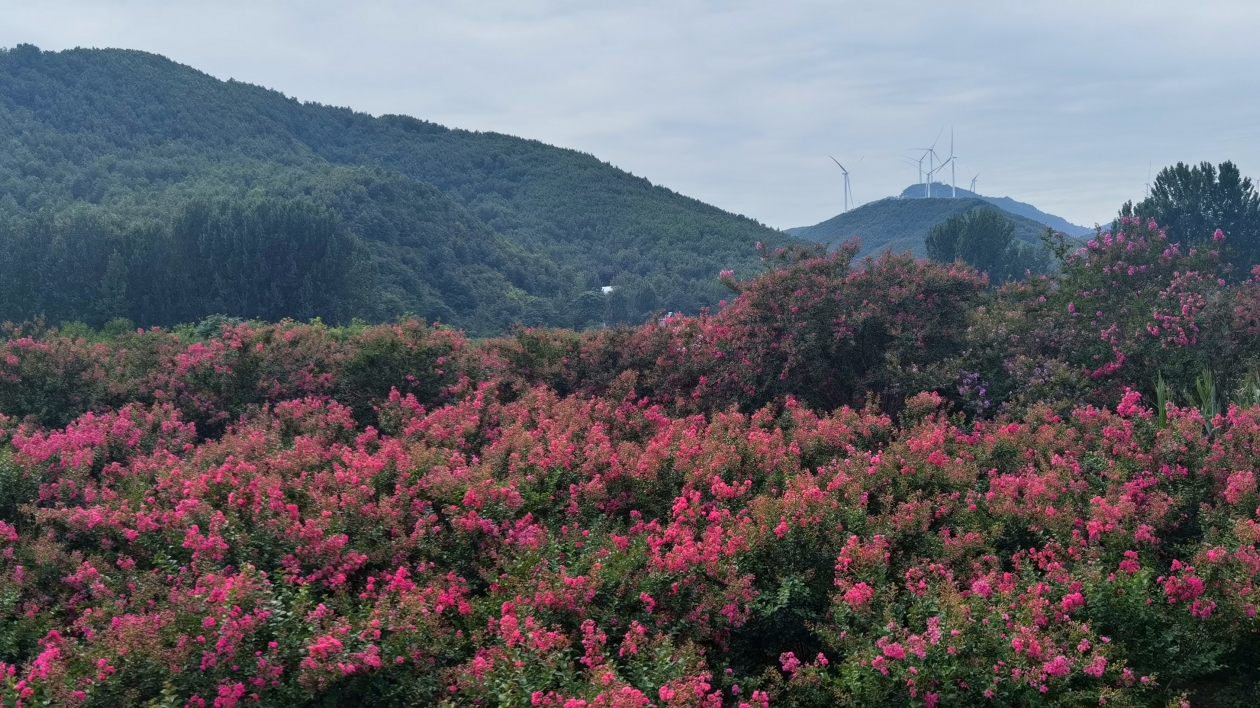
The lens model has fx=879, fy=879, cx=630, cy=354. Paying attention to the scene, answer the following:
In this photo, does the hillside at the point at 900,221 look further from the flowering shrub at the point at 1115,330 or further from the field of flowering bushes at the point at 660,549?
the field of flowering bushes at the point at 660,549

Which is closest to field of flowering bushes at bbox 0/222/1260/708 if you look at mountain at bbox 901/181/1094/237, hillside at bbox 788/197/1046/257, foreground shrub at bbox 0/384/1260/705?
foreground shrub at bbox 0/384/1260/705

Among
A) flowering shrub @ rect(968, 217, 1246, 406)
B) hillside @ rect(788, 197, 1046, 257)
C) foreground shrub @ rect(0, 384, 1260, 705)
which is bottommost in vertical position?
foreground shrub @ rect(0, 384, 1260, 705)

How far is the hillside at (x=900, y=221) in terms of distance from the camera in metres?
99.7

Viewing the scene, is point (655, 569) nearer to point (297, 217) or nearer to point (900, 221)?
point (297, 217)

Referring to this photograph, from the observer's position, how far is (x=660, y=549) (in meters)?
4.49

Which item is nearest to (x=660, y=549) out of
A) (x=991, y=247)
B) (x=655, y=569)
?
(x=655, y=569)

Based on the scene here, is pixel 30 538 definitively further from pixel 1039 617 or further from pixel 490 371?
pixel 1039 617

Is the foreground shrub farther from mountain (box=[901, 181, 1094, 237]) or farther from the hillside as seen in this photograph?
mountain (box=[901, 181, 1094, 237])

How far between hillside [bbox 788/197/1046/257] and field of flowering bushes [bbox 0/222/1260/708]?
90.2 metres

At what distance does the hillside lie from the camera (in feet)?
327

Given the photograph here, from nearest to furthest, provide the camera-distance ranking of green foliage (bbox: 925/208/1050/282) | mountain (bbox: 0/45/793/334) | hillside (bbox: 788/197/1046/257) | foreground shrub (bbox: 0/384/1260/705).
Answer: foreground shrub (bbox: 0/384/1260/705) → mountain (bbox: 0/45/793/334) → green foliage (bbox: 925/208/1050/282) → hillside (bbox: 788/197/1046/257)

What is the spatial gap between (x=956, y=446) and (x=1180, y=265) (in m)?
5.91

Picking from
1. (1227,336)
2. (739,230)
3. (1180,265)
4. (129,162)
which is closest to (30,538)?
(1227,336)

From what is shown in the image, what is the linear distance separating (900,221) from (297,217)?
263ft
